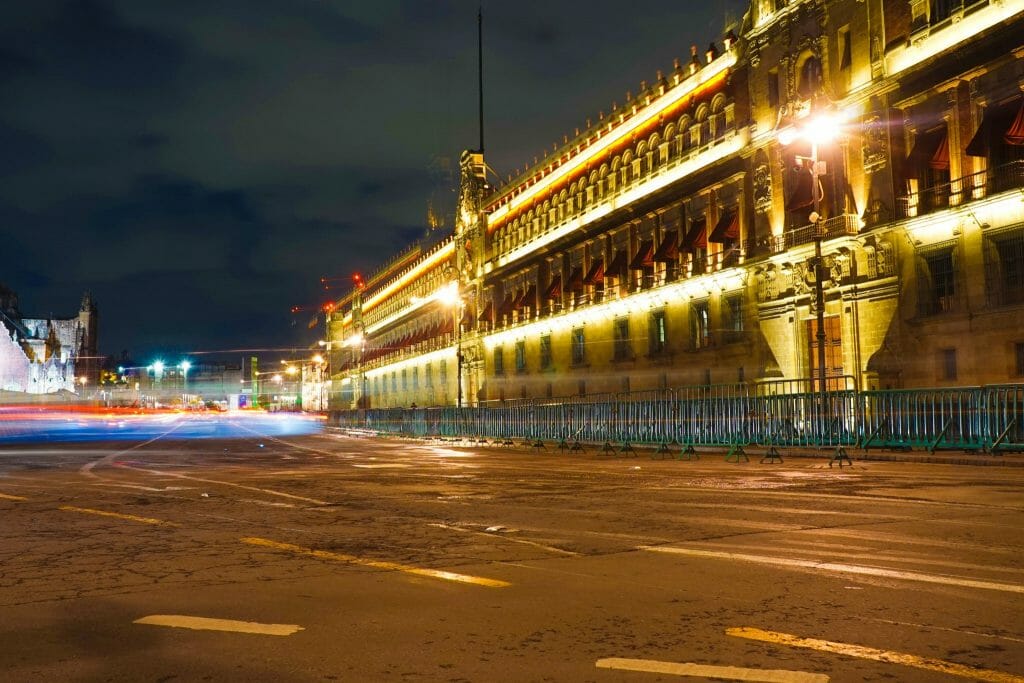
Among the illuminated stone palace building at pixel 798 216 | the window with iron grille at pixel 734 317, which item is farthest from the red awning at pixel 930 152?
the window with iron grille at pixel 734 317

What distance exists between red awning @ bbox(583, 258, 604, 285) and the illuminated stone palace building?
468 mm

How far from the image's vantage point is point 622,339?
170 ft

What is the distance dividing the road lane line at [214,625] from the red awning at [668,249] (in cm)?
4247

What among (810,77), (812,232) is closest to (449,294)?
(810,77)

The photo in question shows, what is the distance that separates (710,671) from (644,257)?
45365 millimetres

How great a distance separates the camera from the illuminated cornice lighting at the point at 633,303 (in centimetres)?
4306

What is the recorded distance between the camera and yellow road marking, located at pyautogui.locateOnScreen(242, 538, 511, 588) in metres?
6.34

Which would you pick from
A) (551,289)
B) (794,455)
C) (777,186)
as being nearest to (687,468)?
(794,455)

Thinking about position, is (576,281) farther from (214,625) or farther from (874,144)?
(214,625)

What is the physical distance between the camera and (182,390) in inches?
7574

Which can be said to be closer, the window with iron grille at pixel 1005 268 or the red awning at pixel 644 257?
the window with iron grille at pixel 1005 268

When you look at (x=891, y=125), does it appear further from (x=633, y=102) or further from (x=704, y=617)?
(x=704, y=617)

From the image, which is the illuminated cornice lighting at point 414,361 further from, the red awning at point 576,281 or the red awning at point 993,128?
the red awning at point 993,128

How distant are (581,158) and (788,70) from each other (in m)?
20.4
